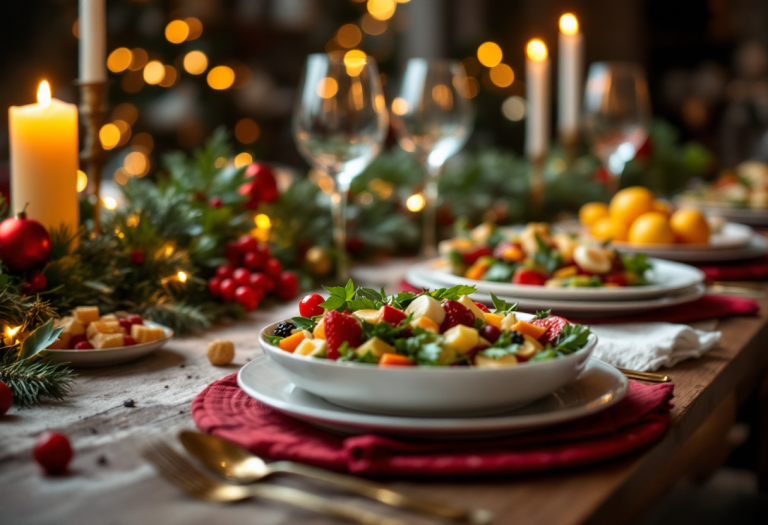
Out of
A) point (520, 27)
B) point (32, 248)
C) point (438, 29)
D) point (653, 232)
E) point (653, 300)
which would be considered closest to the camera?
point (32, 248)

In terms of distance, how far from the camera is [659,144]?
2760 mm

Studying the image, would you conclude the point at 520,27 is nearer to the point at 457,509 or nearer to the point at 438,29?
the point at 438,29

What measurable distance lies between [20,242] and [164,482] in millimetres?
440

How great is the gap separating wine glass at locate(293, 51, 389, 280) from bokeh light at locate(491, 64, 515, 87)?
333cm

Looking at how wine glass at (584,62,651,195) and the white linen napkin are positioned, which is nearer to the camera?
the white linen napkin

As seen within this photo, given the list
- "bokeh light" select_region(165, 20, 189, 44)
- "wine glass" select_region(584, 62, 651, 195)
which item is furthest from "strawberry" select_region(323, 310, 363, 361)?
"bokeh light" select_region(165, 20, 189, 44)

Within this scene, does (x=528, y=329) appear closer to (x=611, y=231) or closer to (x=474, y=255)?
(x=474, y=255)

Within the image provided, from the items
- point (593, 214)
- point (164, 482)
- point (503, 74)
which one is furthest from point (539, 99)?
point (503, 74)

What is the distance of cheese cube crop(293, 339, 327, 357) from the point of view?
2.04 ft

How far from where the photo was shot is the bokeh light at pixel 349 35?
13.4 feet

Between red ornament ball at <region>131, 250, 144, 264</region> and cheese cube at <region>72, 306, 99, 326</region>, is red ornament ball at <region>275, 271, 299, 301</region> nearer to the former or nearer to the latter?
red ornament ball at <region>131, 250, 144, 264</region>

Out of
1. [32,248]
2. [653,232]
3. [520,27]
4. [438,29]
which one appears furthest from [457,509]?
[520,27]

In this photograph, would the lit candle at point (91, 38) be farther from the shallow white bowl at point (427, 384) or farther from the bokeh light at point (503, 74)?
the bokeh light at point (503, 74)

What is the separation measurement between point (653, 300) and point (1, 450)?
0.82 metres
